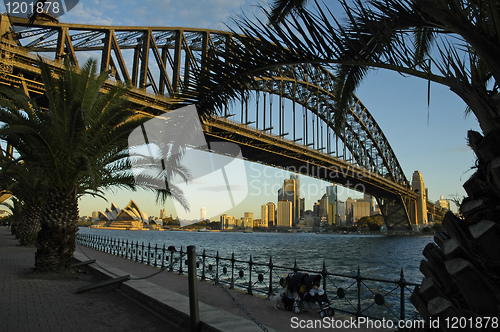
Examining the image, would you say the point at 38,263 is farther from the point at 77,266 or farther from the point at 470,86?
the point at 470,86

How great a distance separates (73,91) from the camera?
31.9ft

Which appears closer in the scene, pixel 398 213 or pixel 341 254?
pixel 341 254

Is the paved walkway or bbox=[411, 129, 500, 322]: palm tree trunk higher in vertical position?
bbox=[411, 129, 500, 322]: palm tree trunk

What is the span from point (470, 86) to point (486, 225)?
3.71 feet

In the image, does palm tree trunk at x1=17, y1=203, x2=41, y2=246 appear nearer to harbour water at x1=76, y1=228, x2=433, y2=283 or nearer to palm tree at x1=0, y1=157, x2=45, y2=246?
palm tree at x1=0, y1=157, x2=45, y2=246

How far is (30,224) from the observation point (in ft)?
67.6

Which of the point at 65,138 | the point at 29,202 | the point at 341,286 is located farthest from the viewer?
the point at 29,202

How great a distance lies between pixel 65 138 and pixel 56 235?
8.81 feet

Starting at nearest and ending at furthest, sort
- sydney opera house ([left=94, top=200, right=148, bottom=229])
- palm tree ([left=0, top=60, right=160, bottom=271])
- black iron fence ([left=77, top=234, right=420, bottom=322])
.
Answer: black iron fence ([left=77, top=234, right=420, bottom=322]), palm tree ([left=0, top=60, right=160, bottom=271]), sydney opera house ([left=94, top=200, right=148, bottom=229])

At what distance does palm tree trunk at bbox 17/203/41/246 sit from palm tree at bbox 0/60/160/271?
10901mm

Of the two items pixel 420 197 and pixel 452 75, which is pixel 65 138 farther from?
pixel 420 197

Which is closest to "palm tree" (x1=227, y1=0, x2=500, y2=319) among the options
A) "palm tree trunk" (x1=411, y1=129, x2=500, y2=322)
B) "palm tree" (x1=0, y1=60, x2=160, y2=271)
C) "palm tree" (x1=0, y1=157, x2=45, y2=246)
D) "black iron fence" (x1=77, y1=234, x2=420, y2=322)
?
"palm tree trunk" (x1=411, y1=129, x2=500, y2=322)

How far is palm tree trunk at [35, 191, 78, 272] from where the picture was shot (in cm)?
991

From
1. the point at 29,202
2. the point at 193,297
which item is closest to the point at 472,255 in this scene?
the point at 193,297
